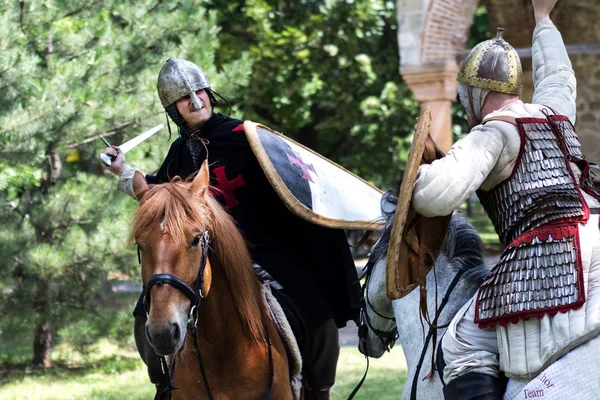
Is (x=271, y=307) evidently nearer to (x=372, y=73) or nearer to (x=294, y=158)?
(x=294, y=158)

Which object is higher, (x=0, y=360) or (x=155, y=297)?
(x=155, y=297)

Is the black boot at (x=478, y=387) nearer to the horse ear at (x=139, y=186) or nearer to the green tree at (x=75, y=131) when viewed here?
the horse ear at (x=139, y=186)

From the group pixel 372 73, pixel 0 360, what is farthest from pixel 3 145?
pixel 372 73

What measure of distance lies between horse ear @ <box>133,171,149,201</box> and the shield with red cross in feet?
2.21

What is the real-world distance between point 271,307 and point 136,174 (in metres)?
0.88

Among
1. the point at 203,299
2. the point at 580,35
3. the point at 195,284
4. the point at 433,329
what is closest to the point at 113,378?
the point at 203,299

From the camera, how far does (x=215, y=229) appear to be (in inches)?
158

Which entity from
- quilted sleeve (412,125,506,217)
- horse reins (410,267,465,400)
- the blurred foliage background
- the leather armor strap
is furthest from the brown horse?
the blurred foliage background

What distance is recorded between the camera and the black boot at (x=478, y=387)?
10.9 feet

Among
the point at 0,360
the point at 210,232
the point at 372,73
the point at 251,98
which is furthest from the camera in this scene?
the point at 372,73

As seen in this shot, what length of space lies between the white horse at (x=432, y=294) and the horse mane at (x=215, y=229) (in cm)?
55

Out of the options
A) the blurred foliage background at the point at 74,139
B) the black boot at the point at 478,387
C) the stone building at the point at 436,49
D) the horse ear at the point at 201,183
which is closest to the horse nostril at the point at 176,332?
the horse ear at the point at 201,183

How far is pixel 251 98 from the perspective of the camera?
17203 millimetres

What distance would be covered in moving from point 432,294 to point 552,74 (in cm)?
100
